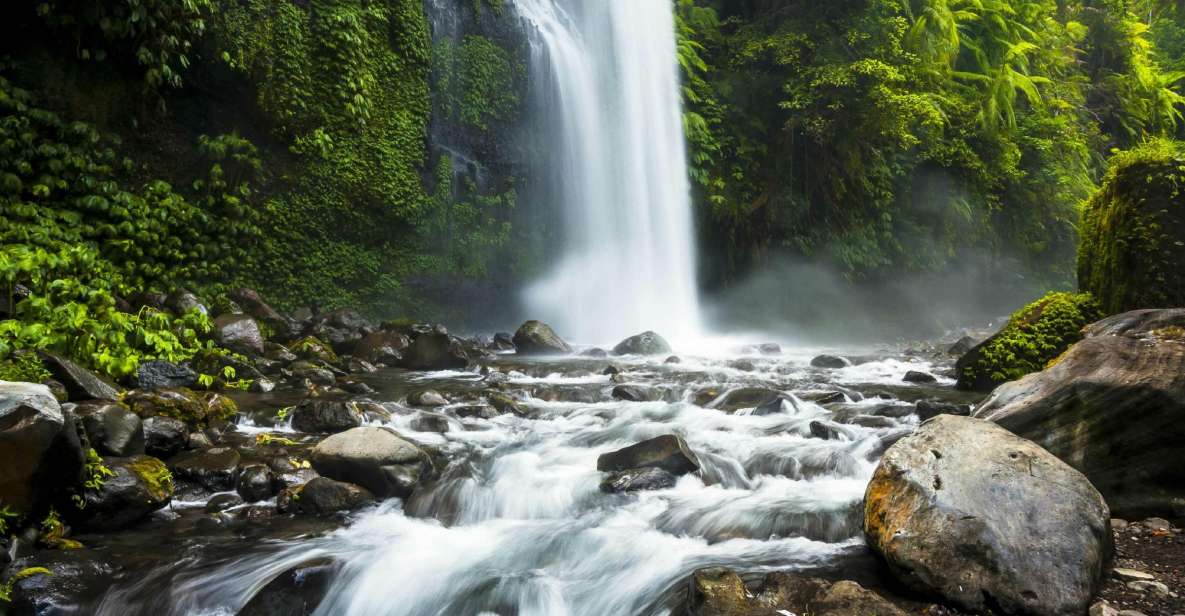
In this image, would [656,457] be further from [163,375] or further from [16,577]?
[163,375]

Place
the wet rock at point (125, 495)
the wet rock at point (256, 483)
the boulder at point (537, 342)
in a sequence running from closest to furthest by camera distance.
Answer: the wet rock at point (125, 495)
the wet rock at point (256, 483)
the boulder at point (537, 342)

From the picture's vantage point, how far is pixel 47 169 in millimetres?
9719

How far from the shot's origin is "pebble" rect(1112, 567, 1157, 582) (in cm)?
327

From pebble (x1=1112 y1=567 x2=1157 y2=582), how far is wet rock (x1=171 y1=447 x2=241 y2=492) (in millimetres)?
5576

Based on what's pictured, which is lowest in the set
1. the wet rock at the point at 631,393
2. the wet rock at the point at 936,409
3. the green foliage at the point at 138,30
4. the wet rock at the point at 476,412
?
the wet rock at the point at 936,409

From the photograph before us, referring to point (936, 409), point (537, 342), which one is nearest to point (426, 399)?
point (537, 342)

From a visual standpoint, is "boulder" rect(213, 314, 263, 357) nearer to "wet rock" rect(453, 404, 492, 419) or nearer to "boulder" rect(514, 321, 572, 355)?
"wet rock" rect(453, 404, 492, 419)

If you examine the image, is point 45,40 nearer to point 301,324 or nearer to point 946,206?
point 301,324

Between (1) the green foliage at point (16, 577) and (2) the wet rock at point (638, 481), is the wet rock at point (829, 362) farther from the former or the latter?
(1) the green foliage at point (16, 577)

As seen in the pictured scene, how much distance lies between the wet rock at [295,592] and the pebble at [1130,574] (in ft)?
13.7

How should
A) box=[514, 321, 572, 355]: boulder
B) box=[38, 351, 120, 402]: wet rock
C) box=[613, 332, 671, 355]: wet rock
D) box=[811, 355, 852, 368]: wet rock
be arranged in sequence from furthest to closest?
box=[613, 332, 671, 355]: wet rock
box=[514, 321, 572, 355]: boulder
box=[811, 355, 852, 368]: wet rock
box=[38, 351, 120, 402]: wet rock

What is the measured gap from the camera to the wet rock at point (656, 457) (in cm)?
545

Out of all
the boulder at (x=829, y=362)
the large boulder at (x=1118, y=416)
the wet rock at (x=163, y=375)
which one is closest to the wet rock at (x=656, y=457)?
the large boulder at (x=1118, y=416)

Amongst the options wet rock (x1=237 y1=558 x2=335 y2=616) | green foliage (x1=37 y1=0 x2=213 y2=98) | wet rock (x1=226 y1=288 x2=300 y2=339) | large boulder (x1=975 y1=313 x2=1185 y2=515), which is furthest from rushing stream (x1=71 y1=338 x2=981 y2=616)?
green foliage (x1=37 y1=0 x2=213 y2=98)
